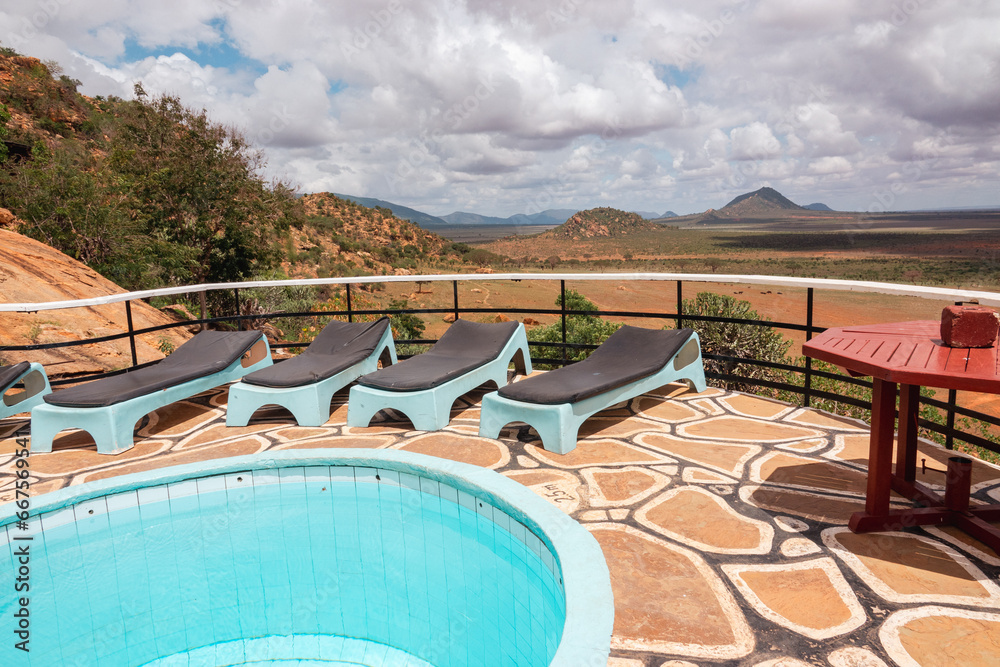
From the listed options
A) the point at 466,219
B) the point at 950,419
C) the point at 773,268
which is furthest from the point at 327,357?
the point at 466,219

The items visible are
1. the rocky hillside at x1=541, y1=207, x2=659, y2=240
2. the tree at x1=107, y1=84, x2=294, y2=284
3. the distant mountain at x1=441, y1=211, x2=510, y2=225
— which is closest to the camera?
the tree at x1=107, y1=84, x2=294, y2=284

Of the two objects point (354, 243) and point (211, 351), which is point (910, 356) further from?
point (354, 243)

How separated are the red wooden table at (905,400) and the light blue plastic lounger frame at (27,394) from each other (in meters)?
Result: 4.79

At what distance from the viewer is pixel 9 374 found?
3865 mm

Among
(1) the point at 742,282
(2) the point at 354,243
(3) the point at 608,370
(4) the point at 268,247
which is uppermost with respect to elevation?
(2) the point at 354,243

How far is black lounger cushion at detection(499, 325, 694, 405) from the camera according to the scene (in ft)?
10.9

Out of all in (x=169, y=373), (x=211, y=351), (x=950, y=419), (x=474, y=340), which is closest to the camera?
(x=950, y=419)

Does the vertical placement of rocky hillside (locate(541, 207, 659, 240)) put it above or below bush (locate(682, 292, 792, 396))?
Result: above

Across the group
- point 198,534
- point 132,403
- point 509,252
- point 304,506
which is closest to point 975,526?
point 304,506

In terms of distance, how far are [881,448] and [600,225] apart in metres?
68.8

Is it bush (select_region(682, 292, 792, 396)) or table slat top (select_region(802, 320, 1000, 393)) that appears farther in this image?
bush (select_region(682, 292, 792, 396))

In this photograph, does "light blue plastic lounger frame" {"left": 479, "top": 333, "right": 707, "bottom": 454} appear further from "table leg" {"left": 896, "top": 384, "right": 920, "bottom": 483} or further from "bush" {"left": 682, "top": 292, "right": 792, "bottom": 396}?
"bush" {"left": 682, "top": 292, "right": 792, "bottom": 396}

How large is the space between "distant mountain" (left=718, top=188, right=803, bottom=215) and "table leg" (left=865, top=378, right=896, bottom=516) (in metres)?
96.4

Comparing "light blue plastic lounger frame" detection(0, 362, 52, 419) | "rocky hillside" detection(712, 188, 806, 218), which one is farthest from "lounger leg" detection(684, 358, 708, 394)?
"rocky hillside" detection(712, 188, 806, 218)
